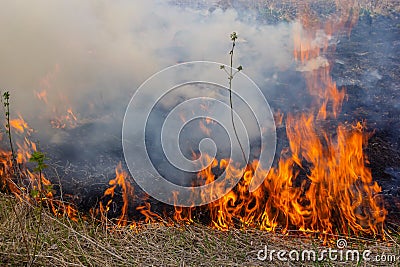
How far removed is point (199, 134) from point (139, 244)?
1532 millimetres

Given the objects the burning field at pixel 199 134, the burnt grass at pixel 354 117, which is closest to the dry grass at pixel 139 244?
the burning field at pixel 199 134

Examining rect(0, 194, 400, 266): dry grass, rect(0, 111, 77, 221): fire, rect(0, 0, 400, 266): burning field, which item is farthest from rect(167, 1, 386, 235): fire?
rect(0, 111, 77, 221): fire

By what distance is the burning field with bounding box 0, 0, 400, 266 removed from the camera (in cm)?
287

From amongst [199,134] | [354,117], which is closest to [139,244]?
[199,134]

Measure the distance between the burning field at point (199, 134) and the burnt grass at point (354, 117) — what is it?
0.7 inches

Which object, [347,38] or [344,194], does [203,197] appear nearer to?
[344,194]

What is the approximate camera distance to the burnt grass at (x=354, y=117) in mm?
3545

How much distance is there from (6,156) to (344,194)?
A: 299 cm

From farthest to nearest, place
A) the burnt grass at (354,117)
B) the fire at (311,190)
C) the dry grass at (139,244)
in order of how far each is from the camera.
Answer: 1. the burnt grass at (354,117)
2. the fire at (311,190)
3. the dry grass at (139,244)

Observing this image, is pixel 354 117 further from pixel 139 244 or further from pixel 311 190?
pixel 139 244

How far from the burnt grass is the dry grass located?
1.26 feet

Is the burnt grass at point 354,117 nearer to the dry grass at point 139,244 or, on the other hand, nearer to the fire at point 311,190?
the fire at point 311,190

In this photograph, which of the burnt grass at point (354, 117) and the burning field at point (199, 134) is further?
the burnt grass at point (354, 117)

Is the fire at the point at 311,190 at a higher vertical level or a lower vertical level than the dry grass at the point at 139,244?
higher
